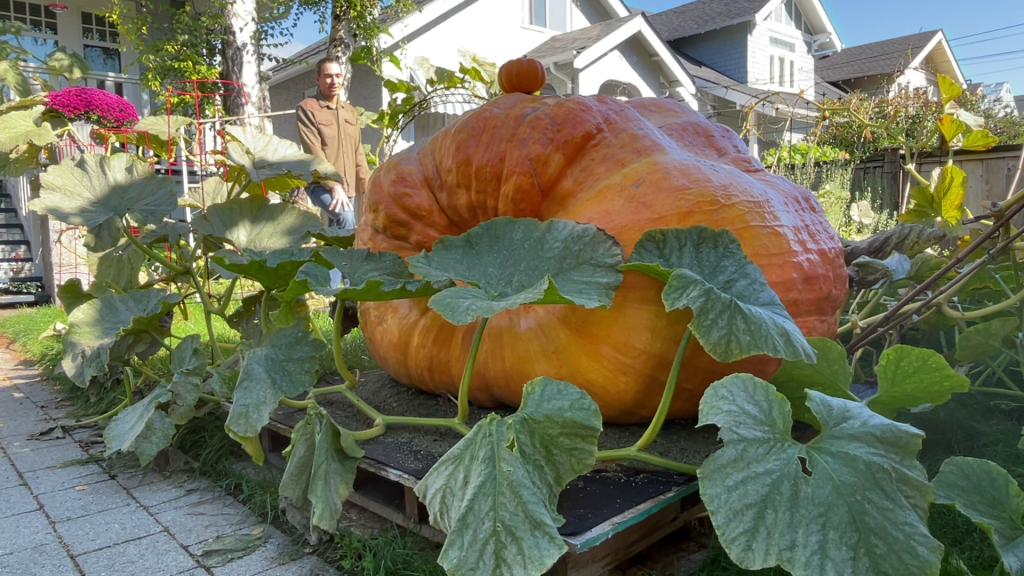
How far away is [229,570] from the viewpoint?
4.56 feet

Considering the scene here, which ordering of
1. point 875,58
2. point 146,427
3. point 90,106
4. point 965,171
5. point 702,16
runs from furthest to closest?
1. point 875,58
2. point 702,16
3. point 965,171
4. point 90,106
5. point 146,427

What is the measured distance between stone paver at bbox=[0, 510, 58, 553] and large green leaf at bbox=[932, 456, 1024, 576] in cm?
171

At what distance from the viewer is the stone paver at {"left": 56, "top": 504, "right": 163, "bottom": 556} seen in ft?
5.01

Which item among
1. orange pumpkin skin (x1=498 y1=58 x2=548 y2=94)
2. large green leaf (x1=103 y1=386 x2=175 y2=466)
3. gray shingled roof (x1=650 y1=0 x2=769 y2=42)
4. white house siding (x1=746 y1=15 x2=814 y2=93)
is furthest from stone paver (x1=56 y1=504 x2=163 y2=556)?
white house siding (x1=746 y1=15 x2=814 y2=93)

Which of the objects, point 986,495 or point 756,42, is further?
point 756,42

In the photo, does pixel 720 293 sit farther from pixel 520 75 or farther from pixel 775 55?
pixel 775 55

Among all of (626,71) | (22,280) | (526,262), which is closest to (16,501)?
(526,262)

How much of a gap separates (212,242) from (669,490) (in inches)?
65.4

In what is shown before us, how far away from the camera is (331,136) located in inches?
161

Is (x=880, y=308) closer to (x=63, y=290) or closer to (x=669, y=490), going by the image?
(x=669, y=490)

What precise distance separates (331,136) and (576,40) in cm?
790

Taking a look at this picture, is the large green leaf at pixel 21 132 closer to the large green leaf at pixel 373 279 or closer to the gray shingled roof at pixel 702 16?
the large green leaf at pixel 373 279

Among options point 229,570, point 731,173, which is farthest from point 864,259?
point 229,570

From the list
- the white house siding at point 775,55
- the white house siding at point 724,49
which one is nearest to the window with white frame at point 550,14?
the white house siding at point 775,55
